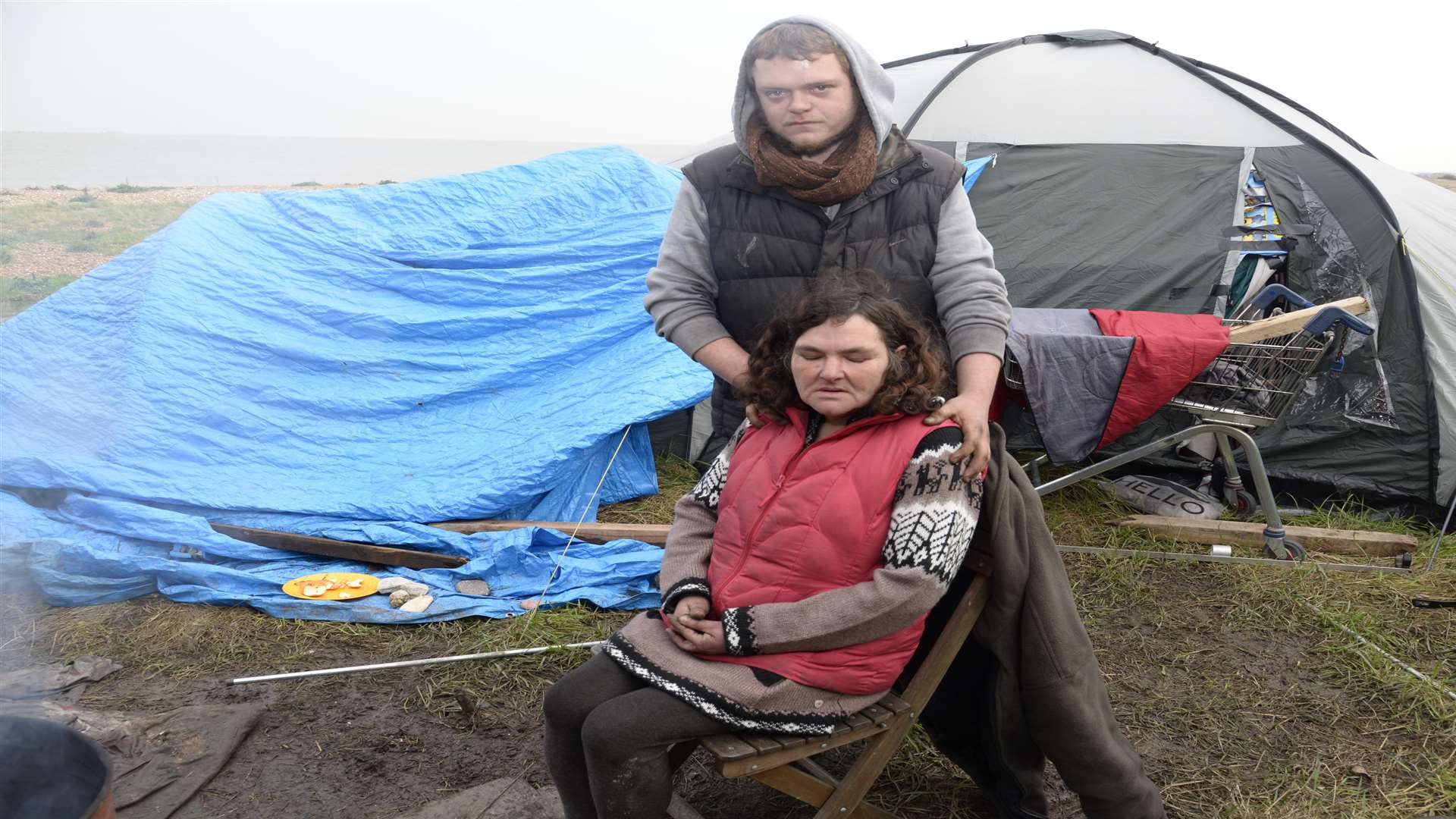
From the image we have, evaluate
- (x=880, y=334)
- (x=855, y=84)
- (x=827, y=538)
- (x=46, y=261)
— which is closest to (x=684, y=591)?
(x=827, y=538)

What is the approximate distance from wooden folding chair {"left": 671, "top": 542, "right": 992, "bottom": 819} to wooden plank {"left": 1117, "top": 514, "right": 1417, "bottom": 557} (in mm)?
2672

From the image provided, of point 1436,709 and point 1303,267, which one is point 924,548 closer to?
point 1436,709

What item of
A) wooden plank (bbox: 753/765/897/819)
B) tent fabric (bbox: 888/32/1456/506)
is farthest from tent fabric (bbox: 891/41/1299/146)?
wooden plank (bbox: 753/765/897/819)

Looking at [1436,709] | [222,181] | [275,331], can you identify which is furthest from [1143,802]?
[222,181]

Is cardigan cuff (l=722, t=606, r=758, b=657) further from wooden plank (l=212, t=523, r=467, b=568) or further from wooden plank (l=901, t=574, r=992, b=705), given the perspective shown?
wooden plank (l=212, t=523, r=467, b=568)

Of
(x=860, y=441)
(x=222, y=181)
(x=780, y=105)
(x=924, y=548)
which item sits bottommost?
(x=222, y=181)

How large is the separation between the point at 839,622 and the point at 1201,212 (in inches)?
157

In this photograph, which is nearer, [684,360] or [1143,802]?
[1143,802]

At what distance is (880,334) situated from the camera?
2.00 metres

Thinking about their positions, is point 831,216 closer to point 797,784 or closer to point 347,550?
point 797,784

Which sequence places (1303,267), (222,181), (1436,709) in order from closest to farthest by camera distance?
1. (1436,709)
2. (1303,267)
3. (222,181)

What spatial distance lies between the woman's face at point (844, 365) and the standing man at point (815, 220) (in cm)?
16

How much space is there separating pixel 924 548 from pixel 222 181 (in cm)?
2723

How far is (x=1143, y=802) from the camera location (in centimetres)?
206
